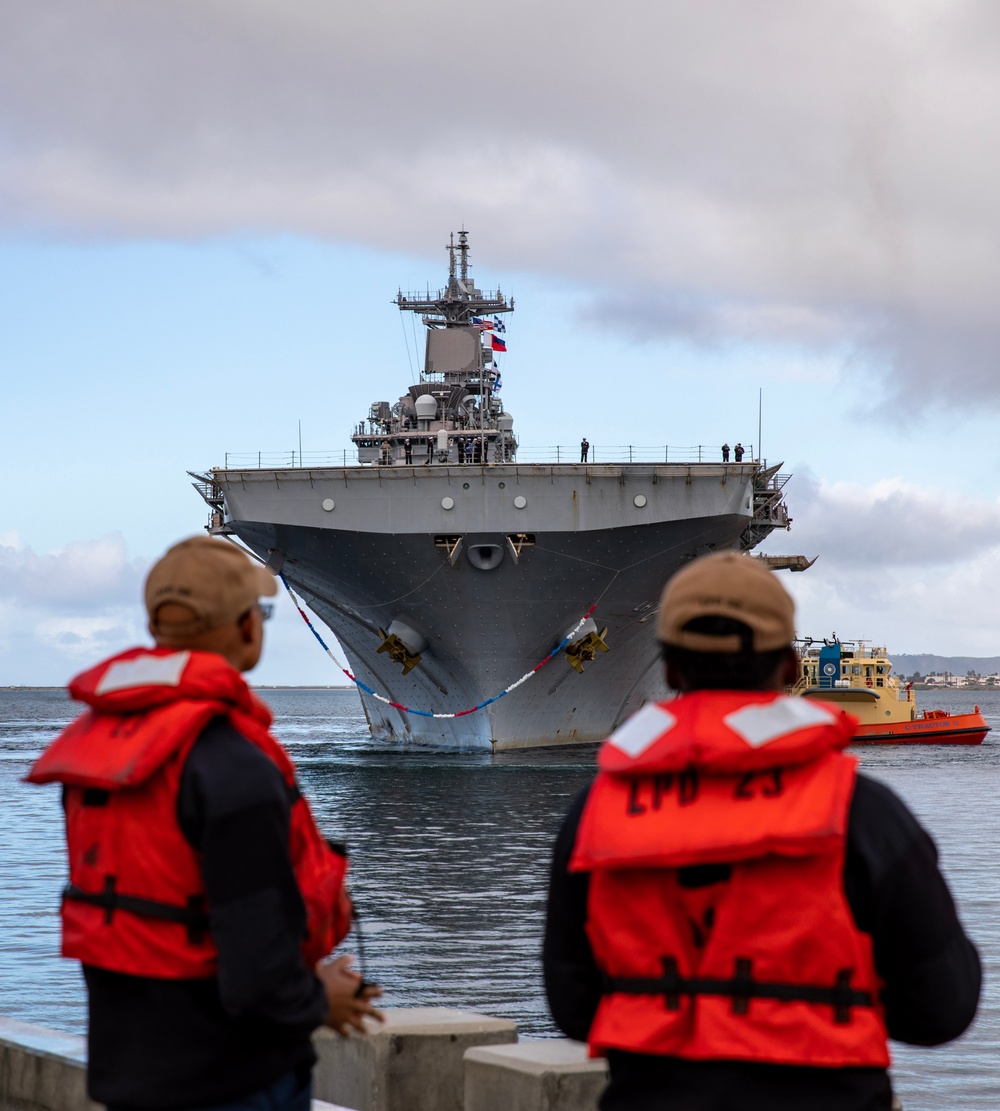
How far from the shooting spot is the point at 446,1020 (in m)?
5.00

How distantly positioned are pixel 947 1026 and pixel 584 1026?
570mm

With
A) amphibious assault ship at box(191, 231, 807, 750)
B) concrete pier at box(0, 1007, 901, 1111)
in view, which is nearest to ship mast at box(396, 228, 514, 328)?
amphibious assault ship at box(191, 231, 807, 750)

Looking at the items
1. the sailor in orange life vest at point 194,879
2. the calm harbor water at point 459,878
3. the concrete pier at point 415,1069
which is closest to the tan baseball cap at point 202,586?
the sailor in orange life vest at point 194,879

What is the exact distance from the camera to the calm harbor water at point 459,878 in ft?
29.0

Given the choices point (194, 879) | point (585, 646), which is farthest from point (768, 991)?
point (585, 646)

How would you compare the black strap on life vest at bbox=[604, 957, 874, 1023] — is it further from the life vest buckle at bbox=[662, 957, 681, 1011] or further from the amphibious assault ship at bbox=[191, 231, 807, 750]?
A: the amphibious assault ship at bbox=[191, 231, 807, 750]

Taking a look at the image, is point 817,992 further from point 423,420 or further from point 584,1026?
point 423,420

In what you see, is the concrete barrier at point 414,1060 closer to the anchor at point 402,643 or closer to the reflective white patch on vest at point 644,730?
the reflective white patch on vest at point 644,730

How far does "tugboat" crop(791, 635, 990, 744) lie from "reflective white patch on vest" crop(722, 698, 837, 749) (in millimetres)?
37903

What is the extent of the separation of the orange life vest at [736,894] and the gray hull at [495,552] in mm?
20583

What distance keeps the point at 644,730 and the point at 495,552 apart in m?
21.2

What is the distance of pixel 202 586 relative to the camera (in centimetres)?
270

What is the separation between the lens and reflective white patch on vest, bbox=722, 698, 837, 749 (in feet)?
7.18

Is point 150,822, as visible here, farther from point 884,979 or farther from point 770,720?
point 884,979
